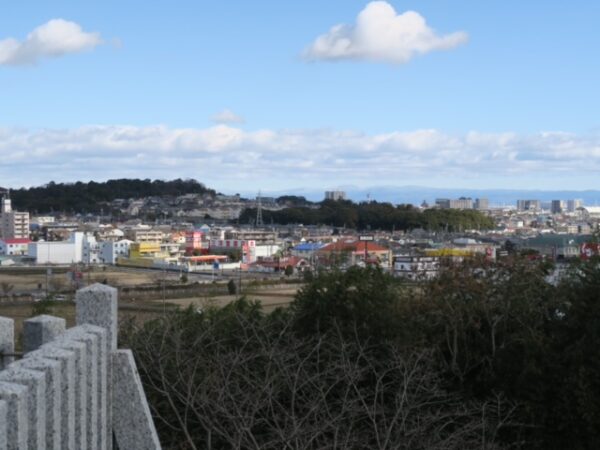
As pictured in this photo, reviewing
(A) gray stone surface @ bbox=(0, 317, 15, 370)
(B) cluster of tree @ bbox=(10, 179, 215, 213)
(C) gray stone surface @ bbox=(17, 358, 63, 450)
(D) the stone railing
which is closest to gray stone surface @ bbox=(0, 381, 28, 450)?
(D) the stone railing

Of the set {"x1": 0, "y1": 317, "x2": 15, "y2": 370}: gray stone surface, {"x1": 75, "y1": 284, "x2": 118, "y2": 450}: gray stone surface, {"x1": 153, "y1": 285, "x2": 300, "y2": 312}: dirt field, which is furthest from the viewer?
{"x1": 153, "y1": 285, "x2": 300, "y2": 312}: dirt field

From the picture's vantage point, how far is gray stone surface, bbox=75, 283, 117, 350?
194 inches

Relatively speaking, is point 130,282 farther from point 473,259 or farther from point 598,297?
point 598,297

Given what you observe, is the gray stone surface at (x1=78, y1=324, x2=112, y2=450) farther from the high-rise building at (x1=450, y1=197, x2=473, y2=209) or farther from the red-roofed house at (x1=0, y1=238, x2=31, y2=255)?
the high-rise building at (x1=450, y1=197, x2=473, y2=209)

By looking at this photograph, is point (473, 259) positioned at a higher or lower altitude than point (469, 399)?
higher

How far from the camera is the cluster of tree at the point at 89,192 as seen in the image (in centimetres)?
11550

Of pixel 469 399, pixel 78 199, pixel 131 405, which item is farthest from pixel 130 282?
pixel 78 199

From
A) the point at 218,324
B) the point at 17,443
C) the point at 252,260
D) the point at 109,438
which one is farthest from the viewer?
the point at 252,260

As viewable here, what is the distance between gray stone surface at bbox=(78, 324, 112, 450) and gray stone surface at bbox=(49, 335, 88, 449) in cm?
32

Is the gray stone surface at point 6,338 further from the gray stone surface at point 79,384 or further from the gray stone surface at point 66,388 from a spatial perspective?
the gray stone surface at point 66,388

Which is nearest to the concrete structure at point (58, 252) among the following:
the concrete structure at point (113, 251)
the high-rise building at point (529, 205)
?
the concrete structure at point (113, 251)

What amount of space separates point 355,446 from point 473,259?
4663mm

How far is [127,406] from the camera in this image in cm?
496

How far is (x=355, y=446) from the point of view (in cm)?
796
